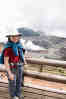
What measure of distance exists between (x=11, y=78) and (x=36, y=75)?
1.62ft

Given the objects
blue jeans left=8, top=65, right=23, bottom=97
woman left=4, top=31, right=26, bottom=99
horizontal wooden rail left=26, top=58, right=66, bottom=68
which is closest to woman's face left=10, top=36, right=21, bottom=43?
woman left=4, top=31, right=26, bottom=99

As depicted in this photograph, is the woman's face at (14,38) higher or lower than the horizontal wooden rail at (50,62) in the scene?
higher

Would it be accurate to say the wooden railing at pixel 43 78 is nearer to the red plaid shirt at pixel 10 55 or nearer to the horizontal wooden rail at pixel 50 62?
the horizontal wooden rail at pixel 50 62

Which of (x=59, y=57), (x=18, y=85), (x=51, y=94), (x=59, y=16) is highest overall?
(x=59, y=16)

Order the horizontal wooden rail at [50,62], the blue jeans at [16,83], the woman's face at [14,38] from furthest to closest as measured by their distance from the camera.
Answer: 1. the horizontal wooden rail at [50,62]
2. the blue jeans at [16,83]
3. the woman's face at [14,38]

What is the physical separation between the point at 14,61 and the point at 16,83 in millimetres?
357

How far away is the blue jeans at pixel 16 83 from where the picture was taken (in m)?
2.81

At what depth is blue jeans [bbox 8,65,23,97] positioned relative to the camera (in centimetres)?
281

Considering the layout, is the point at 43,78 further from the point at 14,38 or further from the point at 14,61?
the point at 14,38

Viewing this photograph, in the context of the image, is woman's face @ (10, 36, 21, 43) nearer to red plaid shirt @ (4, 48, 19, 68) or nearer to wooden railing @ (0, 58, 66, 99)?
red plaid shirt @ (4, 48, 19, 68)

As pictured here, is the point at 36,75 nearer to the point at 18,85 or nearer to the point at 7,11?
the point at 18,85

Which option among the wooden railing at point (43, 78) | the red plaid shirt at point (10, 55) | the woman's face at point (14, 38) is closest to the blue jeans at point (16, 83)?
the red plaid shirt at point (10, 55)

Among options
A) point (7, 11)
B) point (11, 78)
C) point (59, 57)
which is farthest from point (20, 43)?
A: point (7, 11)

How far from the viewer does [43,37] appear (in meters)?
7.84
